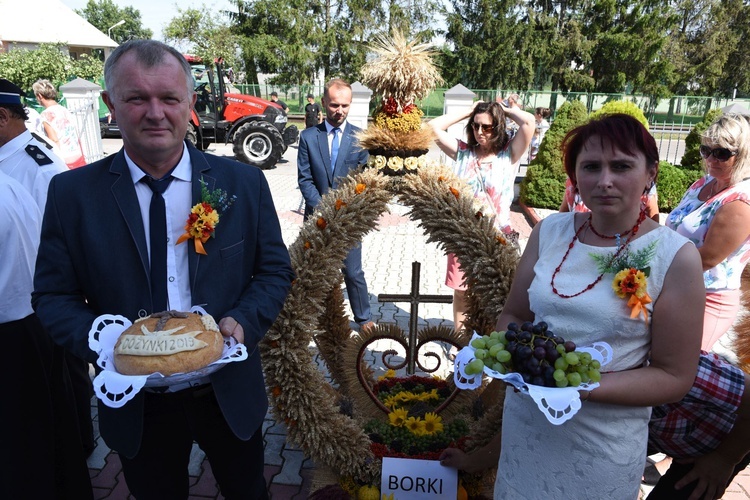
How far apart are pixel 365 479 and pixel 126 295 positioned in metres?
1.57

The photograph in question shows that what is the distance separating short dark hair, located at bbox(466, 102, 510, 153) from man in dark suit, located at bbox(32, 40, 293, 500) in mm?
2299

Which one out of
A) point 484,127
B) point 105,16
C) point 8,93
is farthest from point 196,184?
point 105,16

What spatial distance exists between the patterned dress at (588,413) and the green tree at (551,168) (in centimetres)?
818

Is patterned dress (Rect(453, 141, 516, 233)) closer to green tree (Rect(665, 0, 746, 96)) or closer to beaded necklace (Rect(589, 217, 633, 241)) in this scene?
beaded necklace (Rect(589, 217, 633, 241))

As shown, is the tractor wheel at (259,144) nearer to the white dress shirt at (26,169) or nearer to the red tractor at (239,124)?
the red tractor at (239,124)

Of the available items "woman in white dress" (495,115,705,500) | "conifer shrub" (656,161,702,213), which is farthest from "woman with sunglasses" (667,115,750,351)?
"conifer shrub" (656,161,702,213)

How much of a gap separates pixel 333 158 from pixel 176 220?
303 centimetres

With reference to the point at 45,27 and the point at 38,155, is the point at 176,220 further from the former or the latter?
the point at 45,27

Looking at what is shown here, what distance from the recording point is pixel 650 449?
1.96 meters

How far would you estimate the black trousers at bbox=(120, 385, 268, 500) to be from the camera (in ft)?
6.45

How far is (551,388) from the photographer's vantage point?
141 cm

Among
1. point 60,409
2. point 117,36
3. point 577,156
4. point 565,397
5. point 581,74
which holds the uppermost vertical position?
point 117,36

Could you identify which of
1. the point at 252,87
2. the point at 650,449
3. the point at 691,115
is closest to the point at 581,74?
the point at 691,115

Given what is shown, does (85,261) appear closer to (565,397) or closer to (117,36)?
(565,397)
